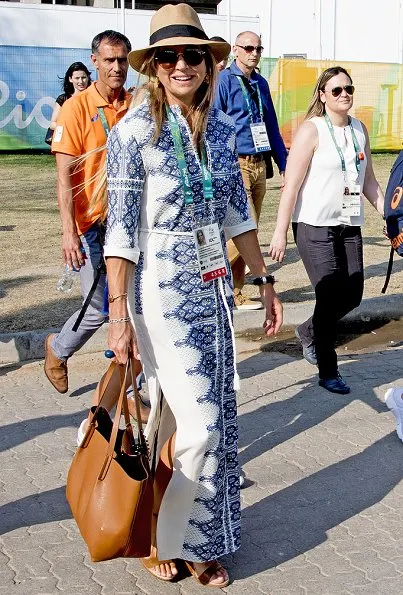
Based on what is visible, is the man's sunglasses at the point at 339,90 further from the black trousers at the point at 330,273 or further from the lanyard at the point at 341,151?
the black trousers at the point at 330,273

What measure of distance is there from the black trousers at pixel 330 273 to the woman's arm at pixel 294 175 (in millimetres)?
193

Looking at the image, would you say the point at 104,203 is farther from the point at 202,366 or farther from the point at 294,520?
the point at 294,520

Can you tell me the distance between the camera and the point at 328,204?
6.34 m

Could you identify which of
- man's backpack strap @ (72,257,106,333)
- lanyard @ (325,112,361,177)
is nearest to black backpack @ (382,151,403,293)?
lanyard @ (325,112,361,177)

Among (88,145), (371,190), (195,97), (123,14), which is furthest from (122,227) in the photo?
(123,14)

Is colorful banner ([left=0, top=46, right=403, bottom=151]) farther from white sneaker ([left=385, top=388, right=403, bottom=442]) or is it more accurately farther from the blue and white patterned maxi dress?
the blue and white patterned maxi dress

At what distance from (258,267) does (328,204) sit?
2311mm

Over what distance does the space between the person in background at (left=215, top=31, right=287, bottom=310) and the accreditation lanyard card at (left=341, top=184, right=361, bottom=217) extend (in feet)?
5.83

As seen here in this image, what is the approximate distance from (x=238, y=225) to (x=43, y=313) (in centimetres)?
428

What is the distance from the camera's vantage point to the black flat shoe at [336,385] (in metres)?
6.41

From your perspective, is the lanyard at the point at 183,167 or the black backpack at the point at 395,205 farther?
the black backpack at the point at 395,205

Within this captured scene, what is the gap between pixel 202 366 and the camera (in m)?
3.77

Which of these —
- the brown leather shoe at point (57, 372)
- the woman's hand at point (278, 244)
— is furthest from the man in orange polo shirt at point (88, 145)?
the woman's hand at point (278, 244)

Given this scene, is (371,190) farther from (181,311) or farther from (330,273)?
(181,311)
